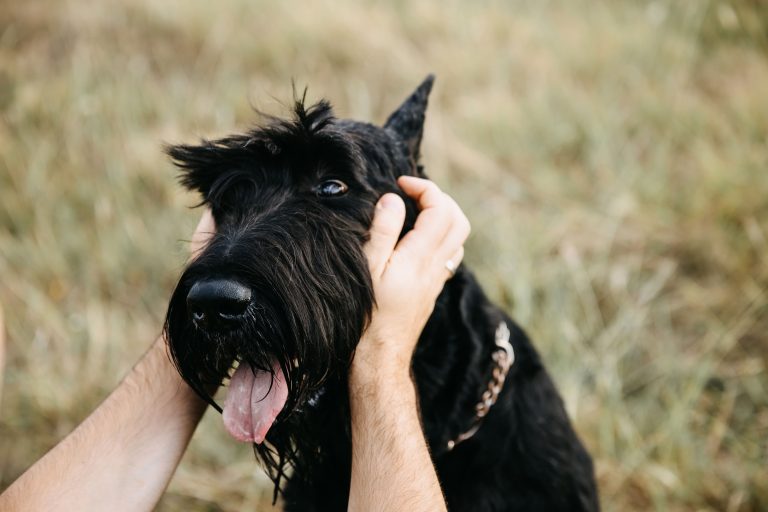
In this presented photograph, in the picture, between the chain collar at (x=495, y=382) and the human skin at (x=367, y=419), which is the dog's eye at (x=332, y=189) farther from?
the chain collar at (x=495, y=382)

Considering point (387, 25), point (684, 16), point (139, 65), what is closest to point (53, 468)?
point (139, 65)

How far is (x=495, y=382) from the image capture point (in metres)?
1.91

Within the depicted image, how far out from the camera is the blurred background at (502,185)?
3.10m

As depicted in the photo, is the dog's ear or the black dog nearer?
the black dog

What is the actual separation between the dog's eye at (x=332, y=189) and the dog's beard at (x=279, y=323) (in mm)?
153

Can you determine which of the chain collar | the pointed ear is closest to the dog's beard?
the chain collar

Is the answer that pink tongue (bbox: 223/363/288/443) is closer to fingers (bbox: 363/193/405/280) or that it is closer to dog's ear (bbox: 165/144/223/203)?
fingers (bbox: 363/193/405/280)

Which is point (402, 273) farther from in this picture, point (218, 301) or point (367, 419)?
point (218, 301)

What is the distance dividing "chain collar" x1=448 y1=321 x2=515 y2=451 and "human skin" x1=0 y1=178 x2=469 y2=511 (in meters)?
0.29

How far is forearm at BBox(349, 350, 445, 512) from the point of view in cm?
151

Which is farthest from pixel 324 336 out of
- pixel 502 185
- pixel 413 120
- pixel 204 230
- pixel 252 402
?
pixel 502 185

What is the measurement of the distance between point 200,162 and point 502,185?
3109 millimetres

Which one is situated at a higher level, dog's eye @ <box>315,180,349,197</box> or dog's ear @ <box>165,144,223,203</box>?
dog's ear @ <box>165,144,223,203</box>

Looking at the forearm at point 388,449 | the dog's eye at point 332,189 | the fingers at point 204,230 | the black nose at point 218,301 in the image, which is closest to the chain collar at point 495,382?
the forearm at point 388,449
